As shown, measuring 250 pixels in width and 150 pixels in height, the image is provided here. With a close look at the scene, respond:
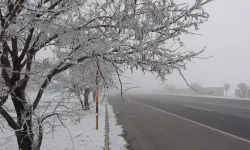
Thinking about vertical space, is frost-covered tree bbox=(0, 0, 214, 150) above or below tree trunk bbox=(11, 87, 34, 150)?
above

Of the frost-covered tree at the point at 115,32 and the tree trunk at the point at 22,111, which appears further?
the tree trunk at the point at 22,111

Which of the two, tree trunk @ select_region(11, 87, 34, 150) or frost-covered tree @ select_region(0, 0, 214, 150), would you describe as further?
tree trunk @ select_region(11, 87, 34, 150)

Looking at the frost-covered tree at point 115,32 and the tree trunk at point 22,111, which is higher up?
the frost-covered tree at point 115,32

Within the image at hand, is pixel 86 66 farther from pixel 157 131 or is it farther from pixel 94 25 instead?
pixel 157 131

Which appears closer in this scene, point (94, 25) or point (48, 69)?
point (94, 25)

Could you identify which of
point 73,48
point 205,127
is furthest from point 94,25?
point 205,127

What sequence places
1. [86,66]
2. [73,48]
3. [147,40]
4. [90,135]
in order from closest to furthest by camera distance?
[147,40] → [73,48] → [86,66] → [90,135]

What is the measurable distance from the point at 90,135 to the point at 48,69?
22.0ft

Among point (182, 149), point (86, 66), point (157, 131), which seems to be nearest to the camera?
point (86, 66)

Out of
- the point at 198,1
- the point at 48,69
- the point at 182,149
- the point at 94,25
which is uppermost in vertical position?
the point at 198,1

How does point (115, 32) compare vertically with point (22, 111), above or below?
above

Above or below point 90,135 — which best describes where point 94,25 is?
above

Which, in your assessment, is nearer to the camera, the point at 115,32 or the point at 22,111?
the point at 115,32

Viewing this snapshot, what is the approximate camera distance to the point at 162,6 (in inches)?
136
